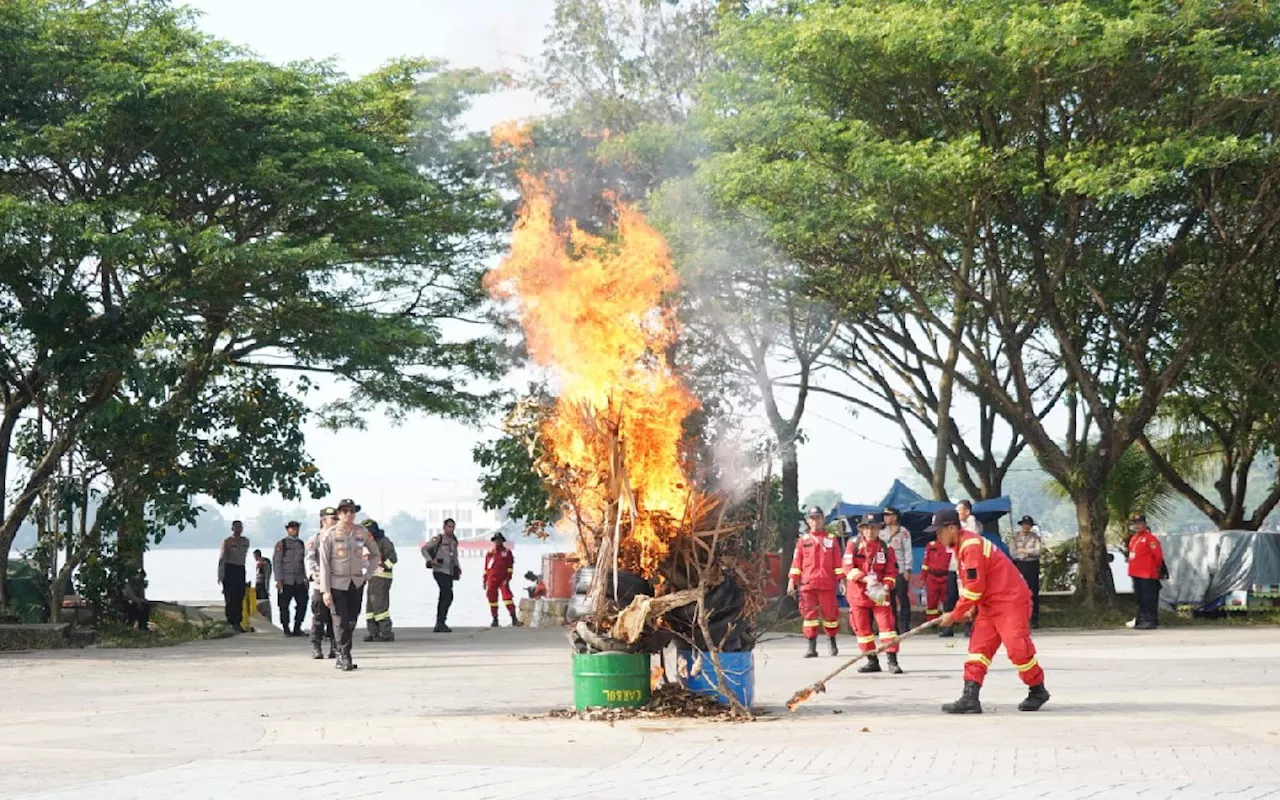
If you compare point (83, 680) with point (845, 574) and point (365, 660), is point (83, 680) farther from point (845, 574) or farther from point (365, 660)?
point (845, 574)

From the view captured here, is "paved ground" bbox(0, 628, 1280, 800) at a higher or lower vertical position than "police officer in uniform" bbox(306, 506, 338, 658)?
lower

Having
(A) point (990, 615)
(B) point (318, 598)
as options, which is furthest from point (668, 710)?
(B) point (318, 598)

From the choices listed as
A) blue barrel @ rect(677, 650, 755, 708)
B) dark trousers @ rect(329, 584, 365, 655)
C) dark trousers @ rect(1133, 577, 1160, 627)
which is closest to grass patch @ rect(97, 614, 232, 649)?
dark trousers @ rect(329, 584, 365, 655)

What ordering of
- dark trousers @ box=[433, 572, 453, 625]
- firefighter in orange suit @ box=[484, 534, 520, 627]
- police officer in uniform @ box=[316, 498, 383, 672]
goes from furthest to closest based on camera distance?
firefighter in orange suit @ box=[484, 534, 520, 627] → dark trousers @ box=[433, 572, 453, 625] → police officer in uniform @ box=[316, 498, 383, 672]

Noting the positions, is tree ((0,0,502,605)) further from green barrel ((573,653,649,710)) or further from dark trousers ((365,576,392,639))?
green barrel ((573,653,649,710))

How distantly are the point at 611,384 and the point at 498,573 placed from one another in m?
15.6

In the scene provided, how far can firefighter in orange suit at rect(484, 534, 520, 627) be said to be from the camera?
27.5 metres

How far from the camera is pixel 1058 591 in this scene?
3531 cm

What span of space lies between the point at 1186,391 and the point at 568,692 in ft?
78.2

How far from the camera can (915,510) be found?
29297mm

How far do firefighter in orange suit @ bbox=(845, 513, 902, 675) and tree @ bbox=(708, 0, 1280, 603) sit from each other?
766 cm

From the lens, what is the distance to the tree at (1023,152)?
2247 cm

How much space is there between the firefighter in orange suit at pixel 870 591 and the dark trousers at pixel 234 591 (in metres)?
12.1

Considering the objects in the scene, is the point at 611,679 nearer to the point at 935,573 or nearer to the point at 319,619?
the point at 319,619
